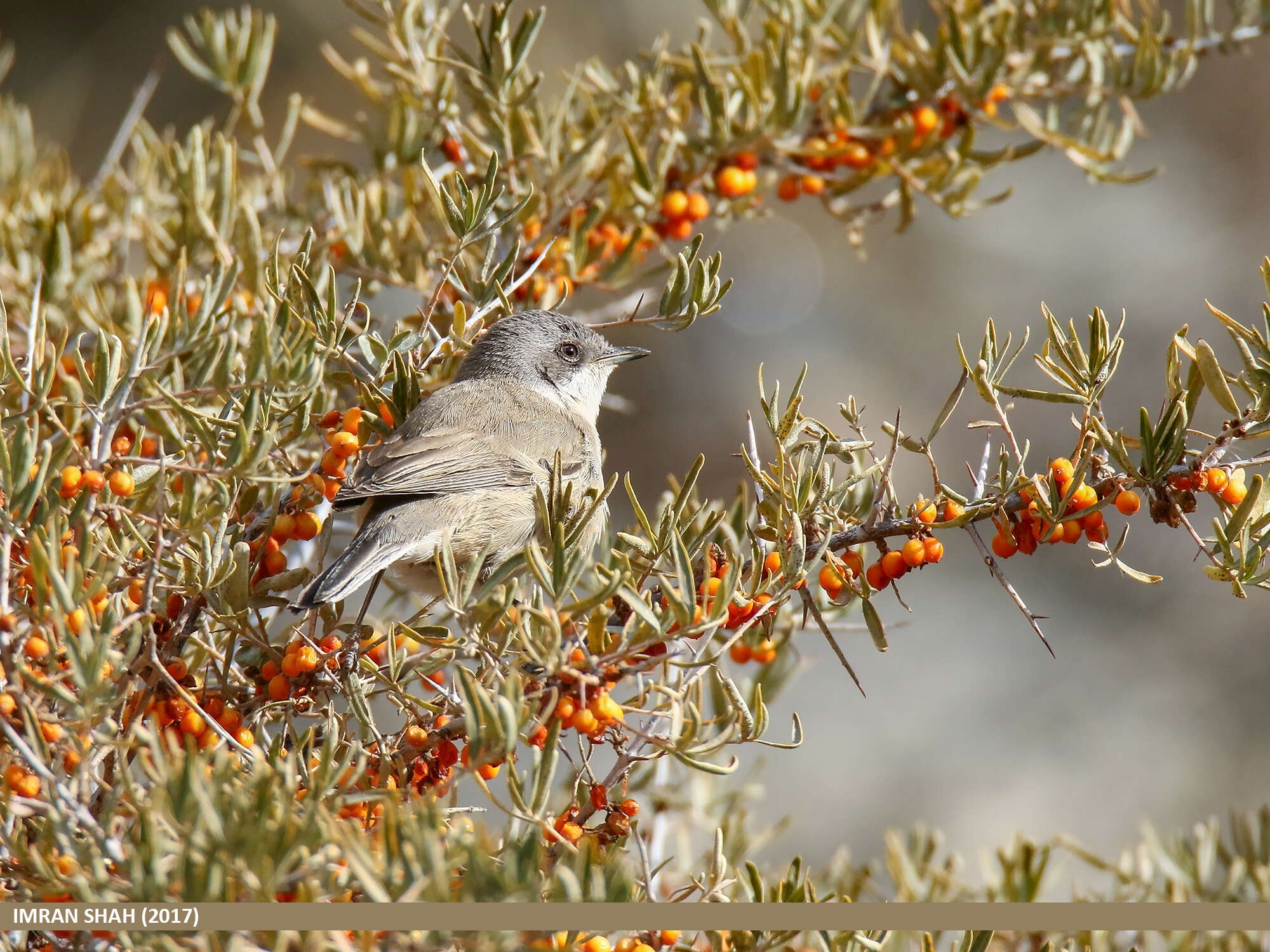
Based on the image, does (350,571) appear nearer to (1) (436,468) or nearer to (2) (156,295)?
(1) (436,468)

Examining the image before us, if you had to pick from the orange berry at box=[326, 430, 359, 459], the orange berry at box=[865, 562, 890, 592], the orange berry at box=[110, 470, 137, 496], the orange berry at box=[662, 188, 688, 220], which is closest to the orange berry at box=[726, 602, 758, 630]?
the orange berry at box=[865, 562, 890, 592]

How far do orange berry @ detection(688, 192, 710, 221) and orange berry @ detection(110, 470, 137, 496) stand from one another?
1.39 meters

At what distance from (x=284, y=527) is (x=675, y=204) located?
1.17 m

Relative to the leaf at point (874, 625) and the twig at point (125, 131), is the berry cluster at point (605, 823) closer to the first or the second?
the leaf at point (874, 625)

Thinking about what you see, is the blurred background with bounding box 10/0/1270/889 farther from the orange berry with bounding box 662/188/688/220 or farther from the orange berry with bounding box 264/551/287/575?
the orange berry with bounding box 264/551/287/575

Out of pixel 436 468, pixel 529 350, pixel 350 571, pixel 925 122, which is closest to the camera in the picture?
pixel 350 571

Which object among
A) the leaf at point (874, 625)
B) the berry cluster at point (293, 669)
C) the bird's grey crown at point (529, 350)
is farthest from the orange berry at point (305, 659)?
the bird's grey crown at point (529, 350)

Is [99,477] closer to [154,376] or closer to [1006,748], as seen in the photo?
[154,376]

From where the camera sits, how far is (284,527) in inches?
69.9

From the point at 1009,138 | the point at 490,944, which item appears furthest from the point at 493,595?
the point at 1009,138

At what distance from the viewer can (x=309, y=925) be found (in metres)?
1.12

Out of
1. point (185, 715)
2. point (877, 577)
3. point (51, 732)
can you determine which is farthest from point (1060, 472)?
point (51, 732)

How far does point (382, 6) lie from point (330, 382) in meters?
0.98

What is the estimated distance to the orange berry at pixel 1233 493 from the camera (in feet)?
5.02
